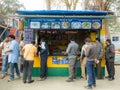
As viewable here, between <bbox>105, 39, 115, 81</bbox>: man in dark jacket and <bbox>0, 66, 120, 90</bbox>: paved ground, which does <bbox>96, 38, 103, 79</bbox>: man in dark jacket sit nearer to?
<bbox>105, 39, 115, 81</bbox>: man in dark jacket

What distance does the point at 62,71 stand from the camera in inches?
508

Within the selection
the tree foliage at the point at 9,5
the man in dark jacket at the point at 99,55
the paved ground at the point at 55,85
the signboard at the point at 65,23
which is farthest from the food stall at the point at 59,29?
the tree foliage at the point at 9,5

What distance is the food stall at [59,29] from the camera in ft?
40.1

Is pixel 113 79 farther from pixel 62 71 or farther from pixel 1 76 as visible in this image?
pixel 1 76

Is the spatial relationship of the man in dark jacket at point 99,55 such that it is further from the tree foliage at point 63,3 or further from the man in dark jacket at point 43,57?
the tree foliage at point 63,3

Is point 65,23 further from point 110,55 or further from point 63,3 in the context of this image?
point 63,3

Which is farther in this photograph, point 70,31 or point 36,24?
point 70,31

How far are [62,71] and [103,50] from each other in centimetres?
207

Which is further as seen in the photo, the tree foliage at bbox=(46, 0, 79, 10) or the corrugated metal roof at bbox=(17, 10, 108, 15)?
the tree foliage at bbox=(46, 0, 79, 10)

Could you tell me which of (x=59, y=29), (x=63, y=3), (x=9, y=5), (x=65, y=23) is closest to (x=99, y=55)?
(x=65, y=23)

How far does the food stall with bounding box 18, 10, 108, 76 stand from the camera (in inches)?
481

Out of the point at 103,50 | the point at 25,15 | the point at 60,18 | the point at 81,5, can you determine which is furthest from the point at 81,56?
the point at 81,5

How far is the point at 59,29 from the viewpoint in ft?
42.8

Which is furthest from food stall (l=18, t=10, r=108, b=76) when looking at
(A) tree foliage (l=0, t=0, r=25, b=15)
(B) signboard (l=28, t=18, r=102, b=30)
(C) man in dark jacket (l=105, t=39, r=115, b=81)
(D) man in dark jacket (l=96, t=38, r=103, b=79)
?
(A) tree foliage (l=0, t=0, r=25, b=15)
